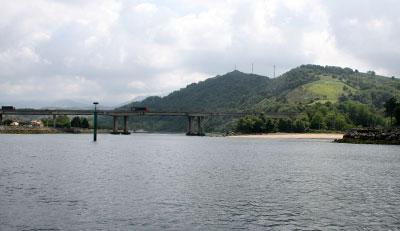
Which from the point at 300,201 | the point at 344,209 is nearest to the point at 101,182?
the point at 300,201

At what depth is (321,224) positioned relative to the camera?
4138 cm

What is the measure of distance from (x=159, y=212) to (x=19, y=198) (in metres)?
14.9

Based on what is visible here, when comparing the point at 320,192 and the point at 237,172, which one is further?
the point at 237,172

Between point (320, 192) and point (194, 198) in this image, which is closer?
point (194, 198)

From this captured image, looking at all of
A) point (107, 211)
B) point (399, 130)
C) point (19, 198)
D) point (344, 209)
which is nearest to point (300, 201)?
point (344, 209)

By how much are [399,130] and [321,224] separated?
16680cm

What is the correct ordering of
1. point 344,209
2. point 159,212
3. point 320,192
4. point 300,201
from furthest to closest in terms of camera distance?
point 320,192 → point 300,201 → point 344,209 → point 159,212

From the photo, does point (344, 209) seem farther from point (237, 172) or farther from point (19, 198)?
point (237, 172)

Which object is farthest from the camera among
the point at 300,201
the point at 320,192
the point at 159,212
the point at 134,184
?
the point at 134,184

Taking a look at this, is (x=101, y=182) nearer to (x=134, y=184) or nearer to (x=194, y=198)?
(x=134, y=184)

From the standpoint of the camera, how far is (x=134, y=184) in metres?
64.1

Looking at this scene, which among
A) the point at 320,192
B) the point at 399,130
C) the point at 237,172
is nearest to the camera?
the point at 320,192

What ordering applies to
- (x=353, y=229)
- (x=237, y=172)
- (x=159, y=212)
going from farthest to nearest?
(x=237, y=172), (x=159, y=212), (x=353, y=229)

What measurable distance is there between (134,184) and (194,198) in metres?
12.7
